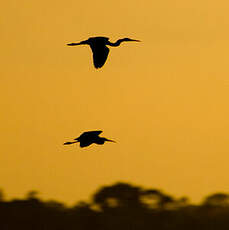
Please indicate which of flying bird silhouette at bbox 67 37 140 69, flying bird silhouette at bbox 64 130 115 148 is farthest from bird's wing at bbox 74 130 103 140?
flying bird silhouette at bbox 67 37 140 69

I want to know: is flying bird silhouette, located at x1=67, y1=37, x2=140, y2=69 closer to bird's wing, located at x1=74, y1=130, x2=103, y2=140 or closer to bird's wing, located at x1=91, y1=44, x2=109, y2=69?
bird's wing, located at x1=91, y1=44, x2=109, y2=69

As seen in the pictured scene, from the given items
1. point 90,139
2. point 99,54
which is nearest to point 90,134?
point 90,139

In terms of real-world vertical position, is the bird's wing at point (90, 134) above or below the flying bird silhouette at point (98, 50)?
below

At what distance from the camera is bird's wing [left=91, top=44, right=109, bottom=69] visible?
17359 mm

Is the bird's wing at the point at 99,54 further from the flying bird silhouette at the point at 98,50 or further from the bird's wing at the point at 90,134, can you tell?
the bird's wing at the point at 90,134

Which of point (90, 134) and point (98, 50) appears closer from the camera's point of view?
point (90, 134)

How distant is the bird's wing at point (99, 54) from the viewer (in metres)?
17.4

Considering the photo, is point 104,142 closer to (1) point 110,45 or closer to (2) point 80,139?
(2) point 80,139

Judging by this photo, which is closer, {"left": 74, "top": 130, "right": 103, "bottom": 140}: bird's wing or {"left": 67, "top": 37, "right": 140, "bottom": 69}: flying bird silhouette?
{"left": 74, "top": 130, "right": 103, "bottom": 140}: bird's wing

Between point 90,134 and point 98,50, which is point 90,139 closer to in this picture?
A: point 90,134

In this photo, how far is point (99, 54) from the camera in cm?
1744

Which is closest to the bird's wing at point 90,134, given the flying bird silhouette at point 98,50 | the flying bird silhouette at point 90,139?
the flying bird silhouette at point 90,139

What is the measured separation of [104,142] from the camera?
17.1m

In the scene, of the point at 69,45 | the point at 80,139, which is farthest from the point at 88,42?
the point at 80,139
